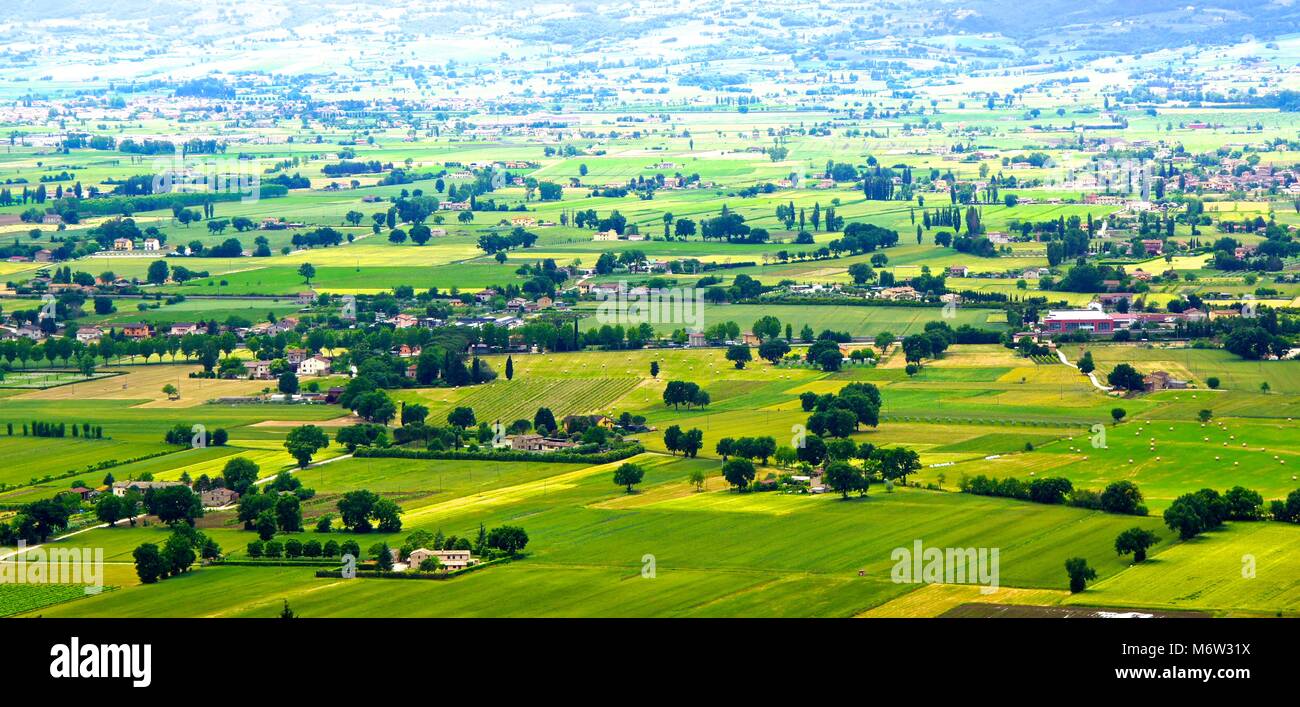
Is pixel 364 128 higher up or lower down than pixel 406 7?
lower down

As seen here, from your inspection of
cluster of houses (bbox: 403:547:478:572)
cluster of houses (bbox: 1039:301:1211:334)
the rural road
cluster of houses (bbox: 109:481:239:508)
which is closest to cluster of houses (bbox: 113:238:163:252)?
cluster of houses (bbox: 1039:301:1211:334)

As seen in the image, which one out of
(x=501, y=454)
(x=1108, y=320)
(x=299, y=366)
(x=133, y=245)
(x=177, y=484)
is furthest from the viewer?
(x=133, y=245)

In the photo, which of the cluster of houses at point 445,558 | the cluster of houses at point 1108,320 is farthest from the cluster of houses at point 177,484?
the cluster of houses at point 1108,320

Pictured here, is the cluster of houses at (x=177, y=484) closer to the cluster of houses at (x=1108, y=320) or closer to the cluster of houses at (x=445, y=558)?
the cluster of houses at (x=445, y=558)

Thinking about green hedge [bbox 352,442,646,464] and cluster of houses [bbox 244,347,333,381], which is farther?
cluster of houses [bbox 244,347,333,381]

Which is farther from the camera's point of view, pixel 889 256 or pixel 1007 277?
pixel 889 256

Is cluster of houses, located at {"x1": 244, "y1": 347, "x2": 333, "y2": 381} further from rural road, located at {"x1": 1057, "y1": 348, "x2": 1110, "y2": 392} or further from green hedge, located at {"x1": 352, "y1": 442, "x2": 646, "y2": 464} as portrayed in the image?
rural road, located at {"x1": 1057, "y1": 348, "x2": 1110, "y2": 392}

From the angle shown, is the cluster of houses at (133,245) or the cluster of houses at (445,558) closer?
the cluster of houses at (445,558)

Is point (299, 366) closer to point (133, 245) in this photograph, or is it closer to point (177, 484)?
point (177, 484)

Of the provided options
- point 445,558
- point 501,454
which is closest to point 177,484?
point 501,454
